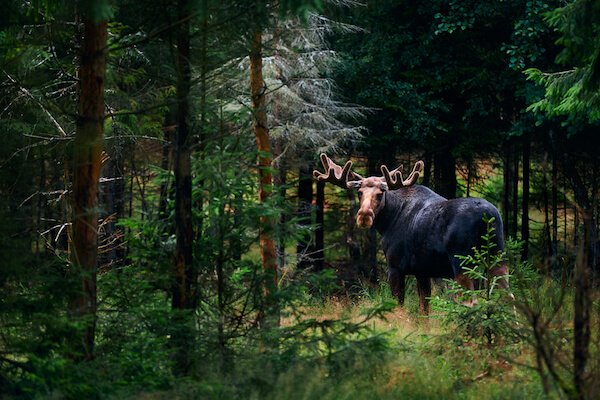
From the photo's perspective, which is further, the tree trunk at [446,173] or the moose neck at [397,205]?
the tree trunk at [446,173]

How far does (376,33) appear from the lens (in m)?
21.1

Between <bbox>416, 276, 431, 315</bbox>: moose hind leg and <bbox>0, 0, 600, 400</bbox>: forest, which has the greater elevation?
<bbox>0, 0, 600, 400</bbox>: forest

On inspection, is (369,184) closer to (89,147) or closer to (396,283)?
(396,283)

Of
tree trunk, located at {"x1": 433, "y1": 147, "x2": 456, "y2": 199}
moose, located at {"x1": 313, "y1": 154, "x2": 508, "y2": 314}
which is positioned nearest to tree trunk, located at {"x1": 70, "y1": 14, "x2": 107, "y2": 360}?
moose, located at {"x1": 313, "y1": 154, "x2": 508, "y2": 314}

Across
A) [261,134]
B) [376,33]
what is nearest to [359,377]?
[261,134]

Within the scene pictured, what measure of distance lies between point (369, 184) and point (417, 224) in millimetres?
1180

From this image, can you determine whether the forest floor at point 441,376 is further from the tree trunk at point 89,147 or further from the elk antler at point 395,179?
the elk antler at point 395,179

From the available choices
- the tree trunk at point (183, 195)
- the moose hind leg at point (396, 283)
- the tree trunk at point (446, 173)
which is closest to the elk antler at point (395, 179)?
the moose hind leg at point (396, 283)

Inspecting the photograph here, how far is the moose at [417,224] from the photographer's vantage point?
1290 cm

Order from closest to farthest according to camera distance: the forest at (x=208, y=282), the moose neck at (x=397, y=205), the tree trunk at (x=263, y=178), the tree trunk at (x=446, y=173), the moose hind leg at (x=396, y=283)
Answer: the forest at (x=208, y=282)
the tree trunk at (x=263, y=178)
the moose hind leg at (x=396, y=283)
the moose neck at (x=397, y=205)
the tree trunk at (x=446, y=173)

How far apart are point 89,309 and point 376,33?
14764mm

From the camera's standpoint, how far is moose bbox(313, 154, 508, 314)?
12898 millimetres

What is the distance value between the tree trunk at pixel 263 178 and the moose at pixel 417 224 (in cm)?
350

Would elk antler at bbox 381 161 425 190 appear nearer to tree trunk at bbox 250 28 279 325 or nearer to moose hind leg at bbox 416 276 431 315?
moose hind leg at bbox 416 276 431 315
